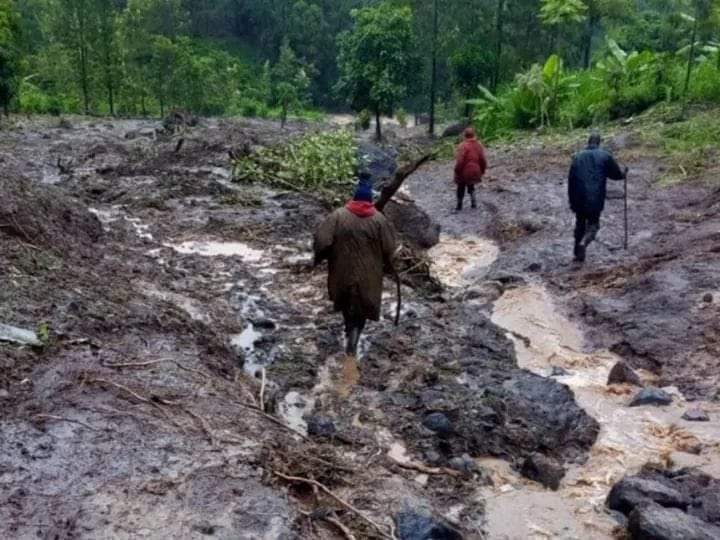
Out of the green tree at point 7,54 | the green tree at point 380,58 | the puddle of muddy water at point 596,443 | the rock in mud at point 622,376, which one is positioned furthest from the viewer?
the green tree at point 7,54

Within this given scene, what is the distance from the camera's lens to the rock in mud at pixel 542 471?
589 centimetres

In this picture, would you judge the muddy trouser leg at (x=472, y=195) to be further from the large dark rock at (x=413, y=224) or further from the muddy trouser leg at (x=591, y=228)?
the muddy trouser leg at (x=591, y=228)

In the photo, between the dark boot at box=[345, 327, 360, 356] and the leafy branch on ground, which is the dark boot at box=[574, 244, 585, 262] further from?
the leafy branch on ground

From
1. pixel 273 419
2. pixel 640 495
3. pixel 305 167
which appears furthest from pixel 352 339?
pixel 305 167

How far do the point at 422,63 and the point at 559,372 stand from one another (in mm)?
22244

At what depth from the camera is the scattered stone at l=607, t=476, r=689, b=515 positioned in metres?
5.33

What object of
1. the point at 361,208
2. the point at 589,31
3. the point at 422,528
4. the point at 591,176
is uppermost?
the point at 589,31

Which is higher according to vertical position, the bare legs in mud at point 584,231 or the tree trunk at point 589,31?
the tree trunk at point 589,31

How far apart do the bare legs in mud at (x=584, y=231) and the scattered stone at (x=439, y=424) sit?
16.5ft

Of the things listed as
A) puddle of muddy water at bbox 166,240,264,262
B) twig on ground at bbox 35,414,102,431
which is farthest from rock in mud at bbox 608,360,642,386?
puddle of muddy water at bbox 166,240,264,262

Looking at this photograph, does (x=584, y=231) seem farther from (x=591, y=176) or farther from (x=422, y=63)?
(x=422, y=63)

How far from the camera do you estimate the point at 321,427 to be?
640 centimetres

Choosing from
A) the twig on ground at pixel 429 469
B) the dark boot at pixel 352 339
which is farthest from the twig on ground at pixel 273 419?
the dark boot at pixel 352 339

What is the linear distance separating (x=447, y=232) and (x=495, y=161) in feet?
22.7
